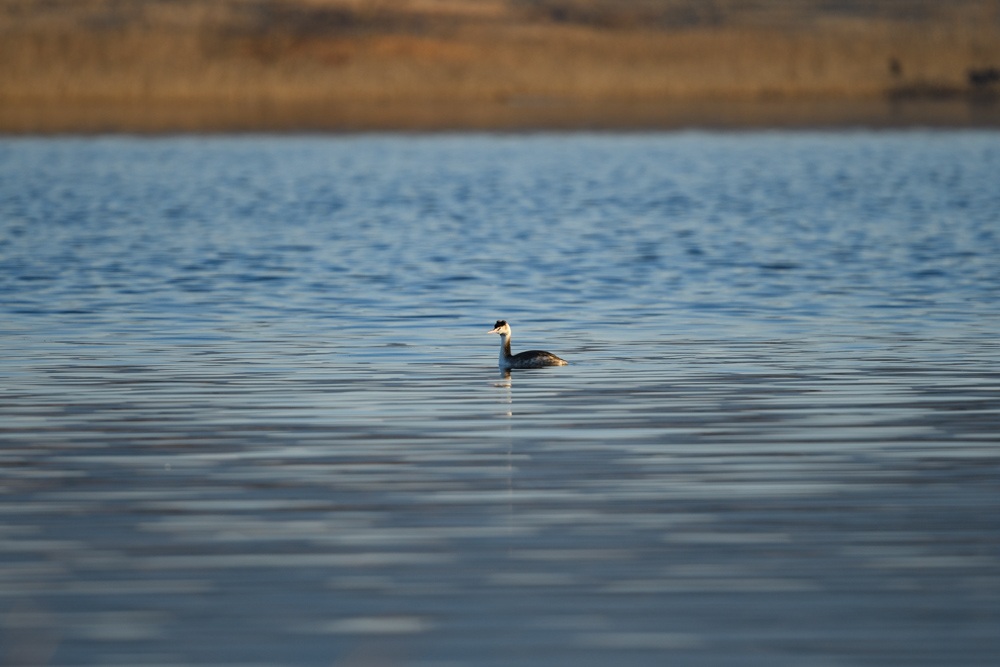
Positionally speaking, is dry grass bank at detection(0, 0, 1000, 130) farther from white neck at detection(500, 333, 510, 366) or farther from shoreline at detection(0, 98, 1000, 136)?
white neck at detection(500, 333, 510, 366)

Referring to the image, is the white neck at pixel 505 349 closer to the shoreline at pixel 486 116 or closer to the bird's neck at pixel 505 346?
the bird's neck at pixel 505 346

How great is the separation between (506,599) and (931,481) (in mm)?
2991

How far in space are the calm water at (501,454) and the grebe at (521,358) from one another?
0.11m

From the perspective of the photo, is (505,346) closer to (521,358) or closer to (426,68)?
(521,358)

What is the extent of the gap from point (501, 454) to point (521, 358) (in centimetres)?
306

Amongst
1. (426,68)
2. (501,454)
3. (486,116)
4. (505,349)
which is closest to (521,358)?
(505,349)

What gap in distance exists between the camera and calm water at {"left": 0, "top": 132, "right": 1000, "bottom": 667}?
21.4 ft

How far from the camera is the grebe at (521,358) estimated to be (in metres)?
12.6

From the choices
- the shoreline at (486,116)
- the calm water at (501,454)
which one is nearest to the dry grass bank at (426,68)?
the shoreline at (486,116)

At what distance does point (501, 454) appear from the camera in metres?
9.59

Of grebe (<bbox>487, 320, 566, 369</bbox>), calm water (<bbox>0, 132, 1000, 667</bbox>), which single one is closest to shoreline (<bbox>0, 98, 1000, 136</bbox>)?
calm water (<bbox>0, 132, 1000, 667</bbox>)

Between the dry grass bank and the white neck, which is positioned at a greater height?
the dry grass bank

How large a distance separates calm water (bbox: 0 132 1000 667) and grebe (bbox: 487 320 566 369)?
0.11 metres

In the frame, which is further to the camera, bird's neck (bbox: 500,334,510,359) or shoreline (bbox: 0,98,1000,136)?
shoreline (bbox: 0,98,1000,136)
